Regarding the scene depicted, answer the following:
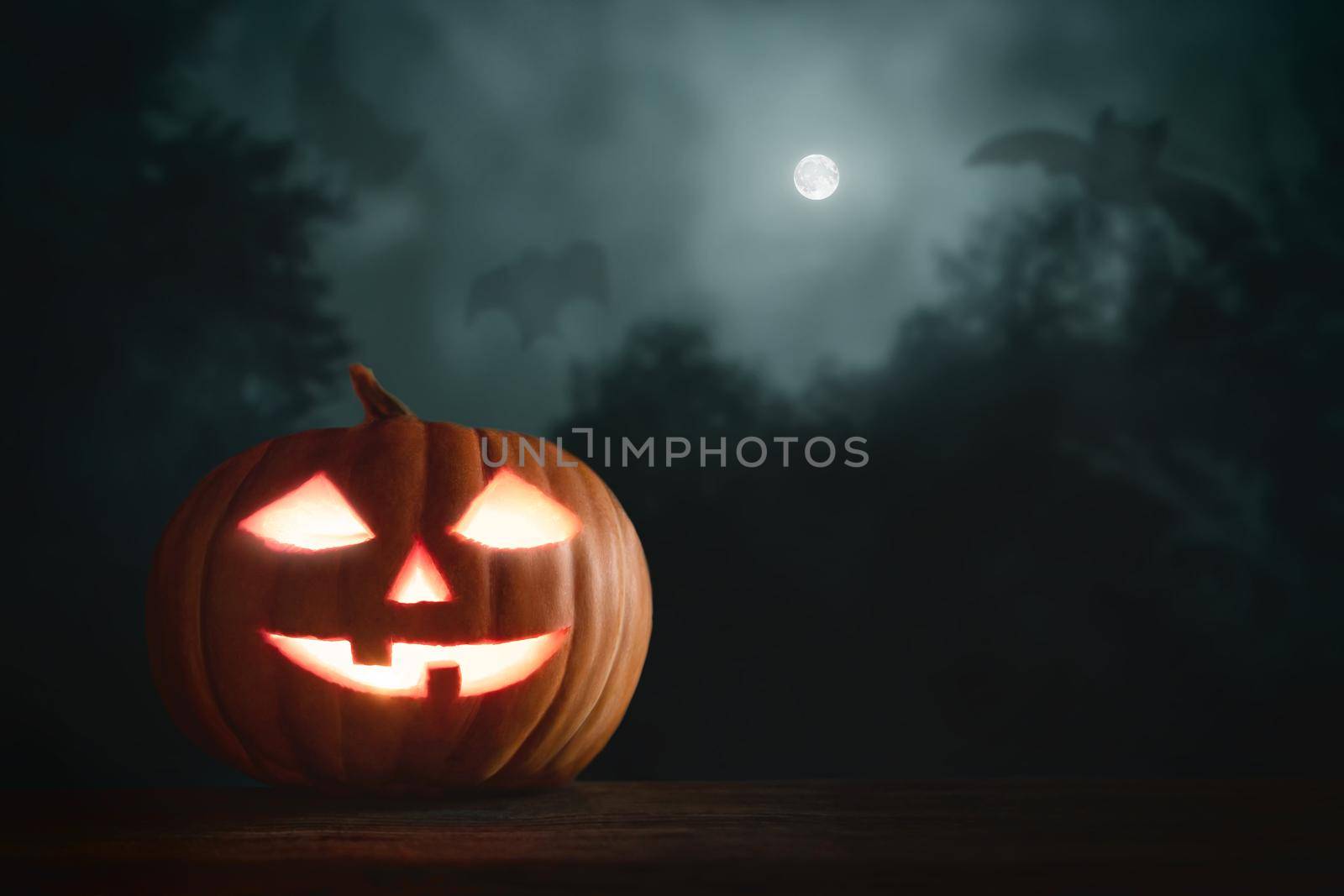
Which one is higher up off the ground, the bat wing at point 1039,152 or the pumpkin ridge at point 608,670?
the bat wing at point 1039,152

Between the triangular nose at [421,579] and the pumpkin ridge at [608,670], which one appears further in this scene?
the pumpkin ridge at [608,670]

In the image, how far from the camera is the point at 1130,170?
2178mm

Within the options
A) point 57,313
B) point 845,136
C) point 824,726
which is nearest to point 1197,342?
point 845,136

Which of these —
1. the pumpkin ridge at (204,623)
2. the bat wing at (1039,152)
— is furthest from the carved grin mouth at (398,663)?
the bat wing at (1039,152)

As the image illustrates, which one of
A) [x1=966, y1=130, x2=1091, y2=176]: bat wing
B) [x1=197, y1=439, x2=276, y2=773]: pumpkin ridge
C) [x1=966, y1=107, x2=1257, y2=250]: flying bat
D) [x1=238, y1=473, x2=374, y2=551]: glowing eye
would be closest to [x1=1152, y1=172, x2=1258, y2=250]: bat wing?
[x1=966, y1=107, x2=1257, y2=250]: flying bat

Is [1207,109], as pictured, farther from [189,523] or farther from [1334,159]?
[189,523]

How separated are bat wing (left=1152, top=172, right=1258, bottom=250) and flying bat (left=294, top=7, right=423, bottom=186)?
165 cm

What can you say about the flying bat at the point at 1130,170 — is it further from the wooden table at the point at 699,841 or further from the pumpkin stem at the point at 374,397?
the pumpkin stem at the point at 374,397

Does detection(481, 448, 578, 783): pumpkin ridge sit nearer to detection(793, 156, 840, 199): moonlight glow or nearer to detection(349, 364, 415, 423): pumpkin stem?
detection(349, 364, 415, 423): pumpkin stem

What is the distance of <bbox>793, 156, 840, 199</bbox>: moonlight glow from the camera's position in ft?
7.04

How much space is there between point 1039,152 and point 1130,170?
0.21 m

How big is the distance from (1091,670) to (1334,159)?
126 cm

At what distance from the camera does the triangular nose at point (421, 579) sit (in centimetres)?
137

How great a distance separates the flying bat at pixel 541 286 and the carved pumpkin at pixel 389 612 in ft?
2.11
